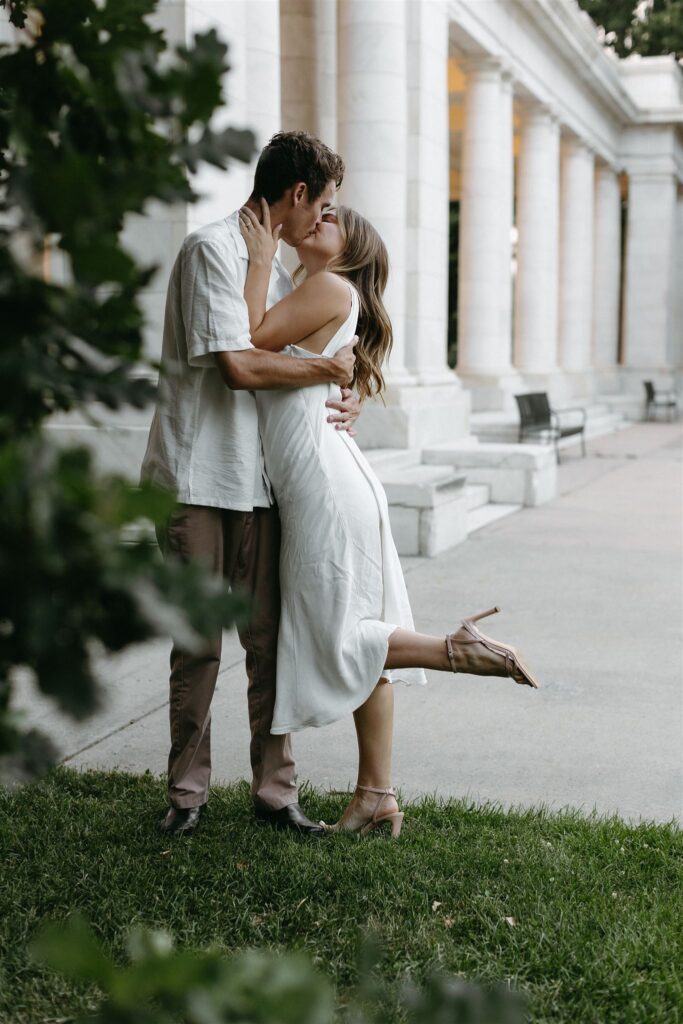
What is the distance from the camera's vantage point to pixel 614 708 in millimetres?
5730

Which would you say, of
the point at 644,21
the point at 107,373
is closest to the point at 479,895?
the point at 107,373

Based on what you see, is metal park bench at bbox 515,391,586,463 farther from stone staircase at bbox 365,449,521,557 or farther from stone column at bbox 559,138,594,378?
stone column at bbox 559,138,594,378

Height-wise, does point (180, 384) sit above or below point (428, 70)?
below

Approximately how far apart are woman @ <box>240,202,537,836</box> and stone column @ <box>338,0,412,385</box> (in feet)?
31.5

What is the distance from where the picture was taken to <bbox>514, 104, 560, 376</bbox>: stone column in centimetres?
2434

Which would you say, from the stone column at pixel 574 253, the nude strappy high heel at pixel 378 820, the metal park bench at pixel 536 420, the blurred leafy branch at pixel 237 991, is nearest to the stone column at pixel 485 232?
the metal park bench at pixel 536 420

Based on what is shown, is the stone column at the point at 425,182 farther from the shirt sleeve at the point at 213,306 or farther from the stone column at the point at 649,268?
the stone column at the point at 649,268

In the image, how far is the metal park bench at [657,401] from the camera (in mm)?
31047

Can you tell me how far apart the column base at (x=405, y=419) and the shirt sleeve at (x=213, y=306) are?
885cm

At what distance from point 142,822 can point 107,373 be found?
3.14m

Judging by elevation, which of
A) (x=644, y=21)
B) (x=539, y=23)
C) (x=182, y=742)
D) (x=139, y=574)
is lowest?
(x=182, y=742)

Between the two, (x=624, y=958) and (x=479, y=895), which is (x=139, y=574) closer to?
(x=624, y=958)

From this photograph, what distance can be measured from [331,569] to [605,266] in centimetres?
3071

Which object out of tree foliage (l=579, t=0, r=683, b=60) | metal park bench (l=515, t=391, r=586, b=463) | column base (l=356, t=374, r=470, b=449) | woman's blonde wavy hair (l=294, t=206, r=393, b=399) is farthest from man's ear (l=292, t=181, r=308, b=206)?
tree foliage (l=579, t=0, r=683, b=60)
